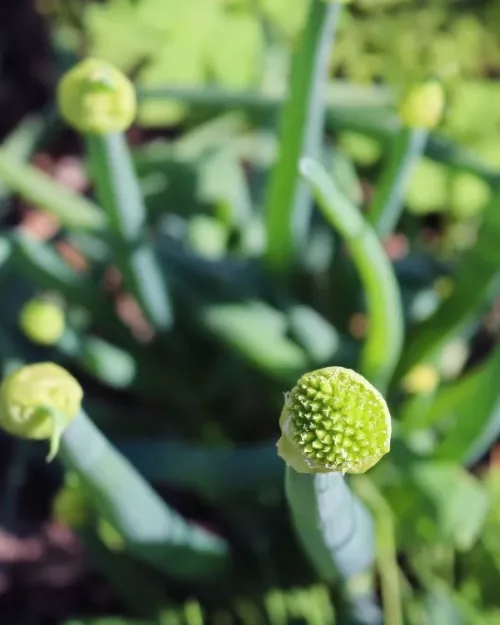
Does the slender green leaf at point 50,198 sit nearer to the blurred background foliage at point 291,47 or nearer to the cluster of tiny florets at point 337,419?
the blurred background foliage at point 291,47

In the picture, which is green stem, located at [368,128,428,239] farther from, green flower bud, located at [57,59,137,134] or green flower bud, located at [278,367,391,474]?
green flower bud, located at [278,367,391,474]

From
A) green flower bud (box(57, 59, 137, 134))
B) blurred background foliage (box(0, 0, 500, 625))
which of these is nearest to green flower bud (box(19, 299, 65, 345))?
blurred background foliage (box(0, 0, 500, 625))

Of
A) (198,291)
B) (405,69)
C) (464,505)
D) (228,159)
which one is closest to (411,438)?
(464,505)

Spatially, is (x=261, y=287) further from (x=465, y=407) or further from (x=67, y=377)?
(x=67, y=377)

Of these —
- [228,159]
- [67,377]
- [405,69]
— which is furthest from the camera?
[405,69]

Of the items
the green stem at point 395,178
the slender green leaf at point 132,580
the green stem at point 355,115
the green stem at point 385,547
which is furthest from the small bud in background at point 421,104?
the slender green leaf at point 132,580

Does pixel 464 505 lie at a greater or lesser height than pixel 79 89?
lesser
